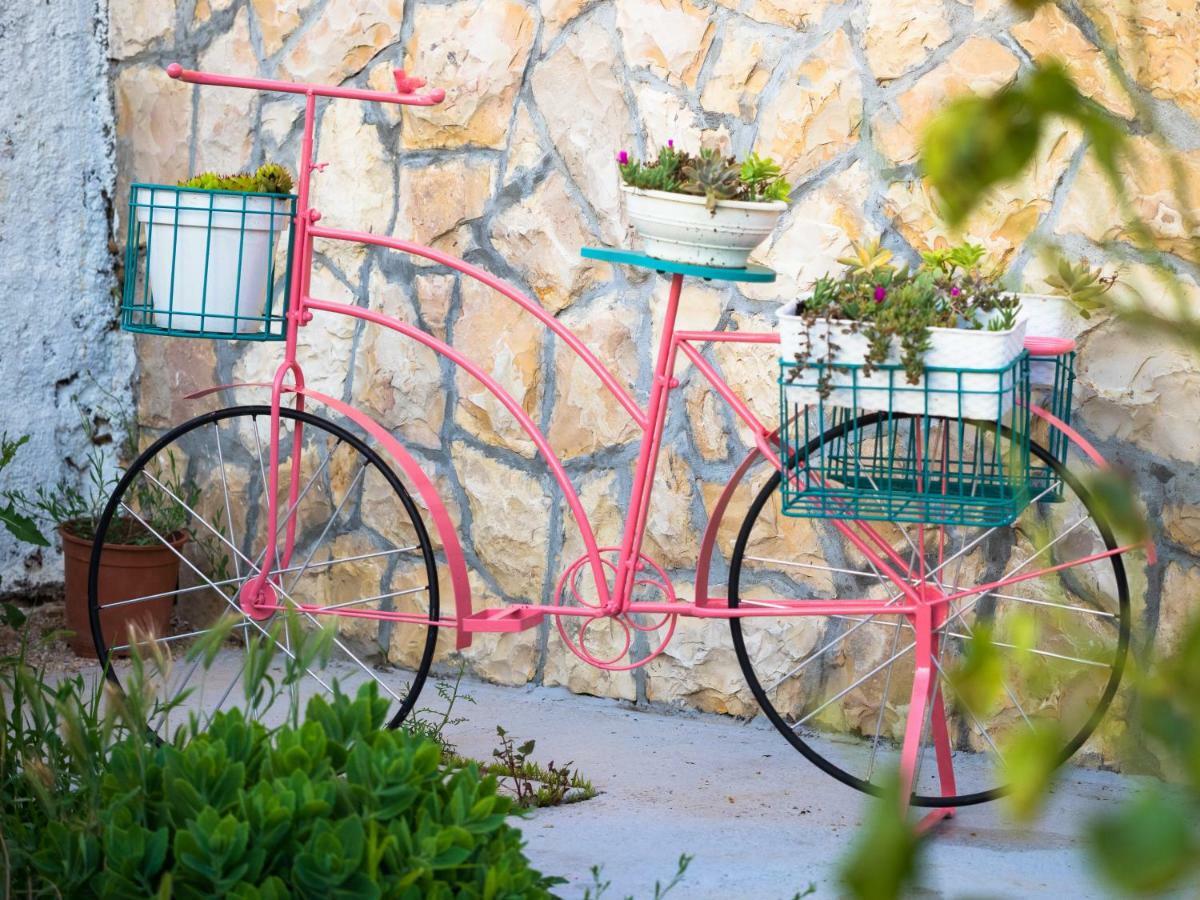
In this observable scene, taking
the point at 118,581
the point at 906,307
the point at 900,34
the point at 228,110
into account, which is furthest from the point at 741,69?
the point at 118,581

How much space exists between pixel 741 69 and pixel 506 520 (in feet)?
4.01

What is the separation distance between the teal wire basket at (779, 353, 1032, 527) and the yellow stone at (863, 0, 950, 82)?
78 centimetres

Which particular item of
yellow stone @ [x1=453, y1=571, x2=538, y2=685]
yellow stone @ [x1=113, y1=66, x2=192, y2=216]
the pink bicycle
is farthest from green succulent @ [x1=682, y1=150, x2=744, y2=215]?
yellow stone @ [x1=113, y1=66, x2=192, y2=216]

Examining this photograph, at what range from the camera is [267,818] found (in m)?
1.67

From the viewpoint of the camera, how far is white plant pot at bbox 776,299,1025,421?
7.60 ft

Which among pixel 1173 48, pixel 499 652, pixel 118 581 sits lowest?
pixel 499 652

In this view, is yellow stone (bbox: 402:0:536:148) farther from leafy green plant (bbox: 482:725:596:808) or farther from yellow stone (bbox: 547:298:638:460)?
leafy green plant (bbox: 482:725:596:808)

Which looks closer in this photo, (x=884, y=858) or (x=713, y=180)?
(x=884, y=858)

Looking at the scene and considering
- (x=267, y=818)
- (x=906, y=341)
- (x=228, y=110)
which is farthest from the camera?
(x=228, y=110)

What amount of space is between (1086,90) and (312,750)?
1.99m

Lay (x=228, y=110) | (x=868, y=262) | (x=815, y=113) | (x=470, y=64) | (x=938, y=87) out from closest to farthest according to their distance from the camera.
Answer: (x=868, y=262)
(x=938, y=87)
(x=815, y=113)
(x=470, y=64)
(x=228, y=110)

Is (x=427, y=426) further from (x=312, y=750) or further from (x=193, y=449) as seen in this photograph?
(x=312, y=750)

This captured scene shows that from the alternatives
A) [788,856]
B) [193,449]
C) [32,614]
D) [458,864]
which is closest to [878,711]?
[788,856]

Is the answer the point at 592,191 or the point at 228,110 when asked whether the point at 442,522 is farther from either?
the point at 228,110
